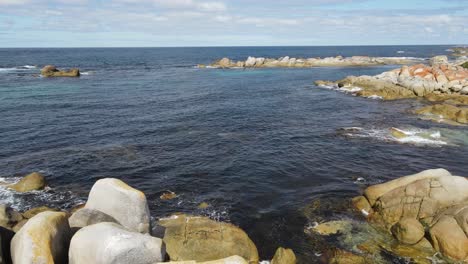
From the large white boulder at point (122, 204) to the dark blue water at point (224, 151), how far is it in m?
6.98

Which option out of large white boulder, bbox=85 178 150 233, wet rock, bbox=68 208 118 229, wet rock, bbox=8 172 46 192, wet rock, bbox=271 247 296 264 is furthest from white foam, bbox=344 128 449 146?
wet rock, bbox=68 208 118 229

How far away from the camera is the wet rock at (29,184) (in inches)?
1001

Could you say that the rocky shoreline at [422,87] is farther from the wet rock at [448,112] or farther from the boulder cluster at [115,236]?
the boulder cluster at [115,236]

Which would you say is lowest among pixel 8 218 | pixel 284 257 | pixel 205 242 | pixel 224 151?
pixel 284 257

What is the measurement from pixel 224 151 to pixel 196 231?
1729 centimetres

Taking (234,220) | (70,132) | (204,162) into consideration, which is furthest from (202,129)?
(234,220)

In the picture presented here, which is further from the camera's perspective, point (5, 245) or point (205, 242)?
point (205, 242)

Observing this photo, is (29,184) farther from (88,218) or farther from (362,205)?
(362,205)

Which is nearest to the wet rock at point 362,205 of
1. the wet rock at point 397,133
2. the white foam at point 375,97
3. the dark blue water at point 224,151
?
the dark blue water at point 224,151

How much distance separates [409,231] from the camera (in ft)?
61.5

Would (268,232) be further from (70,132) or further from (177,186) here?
(70,132)

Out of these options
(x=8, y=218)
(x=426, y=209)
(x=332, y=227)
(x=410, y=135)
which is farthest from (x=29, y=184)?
(x=410, y=135)

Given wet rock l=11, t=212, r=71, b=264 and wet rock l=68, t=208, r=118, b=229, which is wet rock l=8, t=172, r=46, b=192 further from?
wet rock l=11, t=212, r=71, b=264

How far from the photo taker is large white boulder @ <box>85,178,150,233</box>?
15.3 meters
